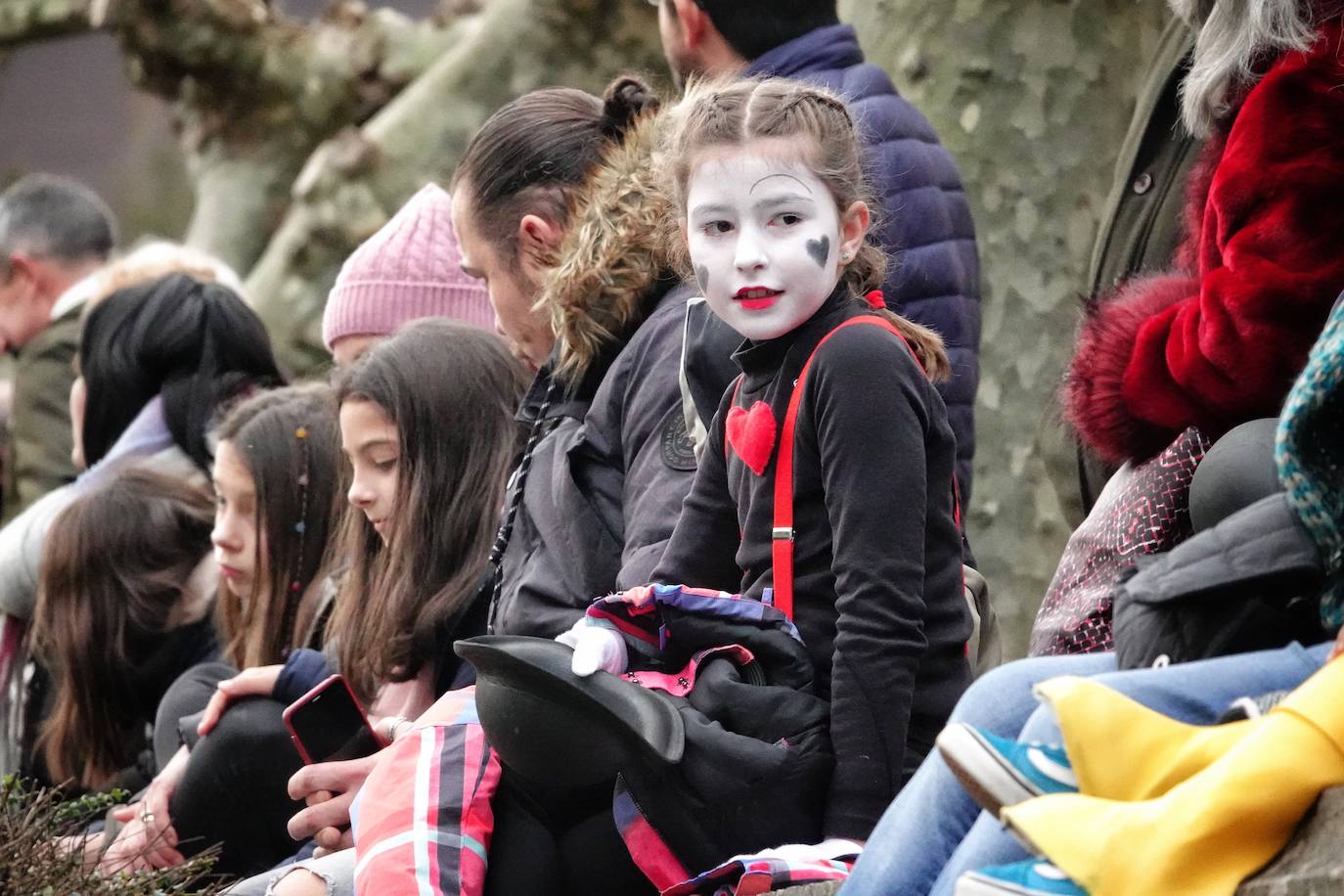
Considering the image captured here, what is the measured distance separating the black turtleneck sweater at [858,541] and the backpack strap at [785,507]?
16 millimetres

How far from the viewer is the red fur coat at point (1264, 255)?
269 centimetres

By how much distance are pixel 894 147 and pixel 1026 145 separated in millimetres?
2175

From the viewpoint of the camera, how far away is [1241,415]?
2838 mm

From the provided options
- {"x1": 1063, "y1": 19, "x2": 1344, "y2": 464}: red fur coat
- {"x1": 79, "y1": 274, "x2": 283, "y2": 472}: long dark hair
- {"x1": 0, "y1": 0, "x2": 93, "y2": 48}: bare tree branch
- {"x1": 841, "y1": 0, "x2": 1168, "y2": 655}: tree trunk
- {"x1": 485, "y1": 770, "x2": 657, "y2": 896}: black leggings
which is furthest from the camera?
{"x1": 0, "y1": 0, "x2": 93, "y2": 48}: bare tree branch

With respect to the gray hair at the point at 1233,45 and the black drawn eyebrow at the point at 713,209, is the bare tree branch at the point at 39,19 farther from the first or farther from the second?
the gray hair at the point at 1233,45

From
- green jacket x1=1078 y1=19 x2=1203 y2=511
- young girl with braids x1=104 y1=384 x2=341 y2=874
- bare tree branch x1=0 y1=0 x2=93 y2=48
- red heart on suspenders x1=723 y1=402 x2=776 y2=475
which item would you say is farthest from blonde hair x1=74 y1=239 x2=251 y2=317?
bare tree branch x1=0 y1=0 x2=93 y2=48

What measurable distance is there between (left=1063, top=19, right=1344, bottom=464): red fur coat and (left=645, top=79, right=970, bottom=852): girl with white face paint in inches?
15.2

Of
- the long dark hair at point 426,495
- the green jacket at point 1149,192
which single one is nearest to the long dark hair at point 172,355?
the long dark hair at point 426,495

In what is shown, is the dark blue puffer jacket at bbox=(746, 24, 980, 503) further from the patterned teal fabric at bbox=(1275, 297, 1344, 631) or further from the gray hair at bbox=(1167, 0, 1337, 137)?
the patterned teal fabric at bbox=(1275, 297, 1344, 631)

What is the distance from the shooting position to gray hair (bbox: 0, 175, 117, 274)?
23.9ft

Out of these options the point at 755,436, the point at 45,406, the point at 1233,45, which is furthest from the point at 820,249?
the point at 45,406

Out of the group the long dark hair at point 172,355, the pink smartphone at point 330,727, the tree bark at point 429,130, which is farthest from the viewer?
the tree bark at point 429,130

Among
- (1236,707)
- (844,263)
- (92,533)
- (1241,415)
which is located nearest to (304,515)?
→ (92,533)

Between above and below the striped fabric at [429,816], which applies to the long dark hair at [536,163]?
above
